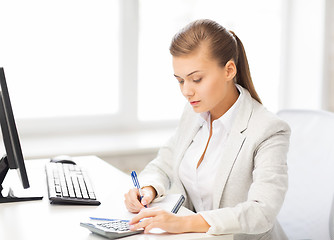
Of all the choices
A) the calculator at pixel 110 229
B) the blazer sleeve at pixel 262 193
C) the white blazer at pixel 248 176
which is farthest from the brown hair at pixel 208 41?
the calculator at pixel 110 229

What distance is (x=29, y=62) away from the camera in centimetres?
303

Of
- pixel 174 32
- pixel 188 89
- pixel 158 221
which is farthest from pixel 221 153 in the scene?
pixel 174 32

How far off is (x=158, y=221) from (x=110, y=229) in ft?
0.41

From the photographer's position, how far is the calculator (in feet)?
4.70

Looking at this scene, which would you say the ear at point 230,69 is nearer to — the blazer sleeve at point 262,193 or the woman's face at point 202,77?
the woman's face at point 202,77

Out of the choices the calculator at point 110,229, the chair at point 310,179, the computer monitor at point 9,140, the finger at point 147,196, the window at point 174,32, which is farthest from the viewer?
the window at point 174,32

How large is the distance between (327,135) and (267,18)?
1.72 meters

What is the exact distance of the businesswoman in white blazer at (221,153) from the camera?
1.52 metres

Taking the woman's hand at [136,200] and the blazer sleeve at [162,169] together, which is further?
the blazer sleeve at [162,169]

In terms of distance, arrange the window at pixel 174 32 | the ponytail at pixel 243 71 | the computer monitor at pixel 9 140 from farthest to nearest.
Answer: the window at pixel 174 32
the ponytail at pixel 243 71
the computer monitor at pixel 9 140

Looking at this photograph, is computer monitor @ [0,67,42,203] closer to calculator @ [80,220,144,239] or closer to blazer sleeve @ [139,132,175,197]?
calculator @ [80,220,144,239]

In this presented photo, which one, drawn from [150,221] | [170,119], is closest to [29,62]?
[170,119]

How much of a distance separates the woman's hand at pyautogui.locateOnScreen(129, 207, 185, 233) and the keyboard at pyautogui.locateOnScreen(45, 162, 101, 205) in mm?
295

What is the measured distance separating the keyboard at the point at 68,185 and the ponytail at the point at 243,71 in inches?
24.1
